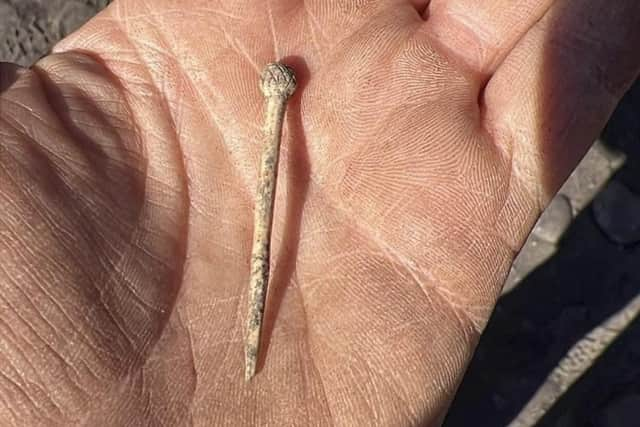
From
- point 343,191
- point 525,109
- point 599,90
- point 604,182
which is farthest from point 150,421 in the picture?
point 604,182

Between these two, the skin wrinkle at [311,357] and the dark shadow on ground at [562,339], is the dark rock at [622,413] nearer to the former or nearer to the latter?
the dark shadow on ground at [562,339]

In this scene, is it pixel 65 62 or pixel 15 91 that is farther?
pixel 65 62

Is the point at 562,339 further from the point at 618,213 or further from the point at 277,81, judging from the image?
the point at 277,81

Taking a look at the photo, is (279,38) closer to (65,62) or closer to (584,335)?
(65,62)

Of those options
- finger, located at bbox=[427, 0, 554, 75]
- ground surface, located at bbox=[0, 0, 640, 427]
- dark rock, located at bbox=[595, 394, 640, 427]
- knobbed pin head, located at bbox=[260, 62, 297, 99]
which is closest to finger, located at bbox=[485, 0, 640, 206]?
finger, located at bbox=[427, 0, 554, 75]

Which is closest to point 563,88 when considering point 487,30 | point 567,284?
point 487,30

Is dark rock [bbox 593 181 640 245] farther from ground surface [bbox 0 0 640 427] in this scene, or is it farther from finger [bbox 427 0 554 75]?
finger [bbox 427 0 554 75]
